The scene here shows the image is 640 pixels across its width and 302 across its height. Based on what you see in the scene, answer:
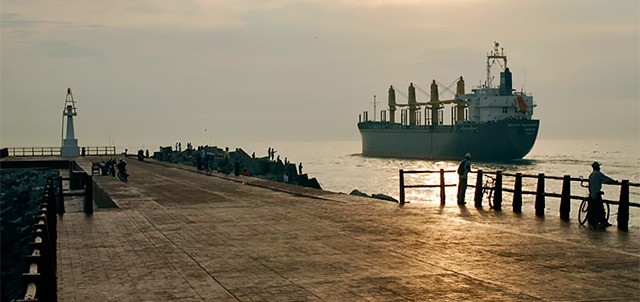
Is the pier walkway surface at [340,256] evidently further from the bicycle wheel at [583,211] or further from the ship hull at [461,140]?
the ship hull at [461,140]

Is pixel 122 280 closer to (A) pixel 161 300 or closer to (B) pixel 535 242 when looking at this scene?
(A) pixel 161 300

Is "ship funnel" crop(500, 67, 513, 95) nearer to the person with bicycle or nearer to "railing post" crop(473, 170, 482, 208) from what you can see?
"railing post" crop(473, 170, 482, 208)

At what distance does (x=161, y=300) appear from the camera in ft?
35.0

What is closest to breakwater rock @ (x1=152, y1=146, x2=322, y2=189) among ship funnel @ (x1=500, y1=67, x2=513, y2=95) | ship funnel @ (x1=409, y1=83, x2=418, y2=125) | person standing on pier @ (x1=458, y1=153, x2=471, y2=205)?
person standing on pier @ (x1=458, y1=153, x2=471, y2=205)

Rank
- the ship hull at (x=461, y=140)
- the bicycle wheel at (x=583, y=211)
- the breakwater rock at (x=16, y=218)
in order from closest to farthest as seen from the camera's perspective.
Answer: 1. the bicycle wheel at (x=583, y=211)
2. the breakwater rock at (x=16, y=218)
3. the ship hull at (x=461, y=140)

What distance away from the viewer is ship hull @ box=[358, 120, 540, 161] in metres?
143

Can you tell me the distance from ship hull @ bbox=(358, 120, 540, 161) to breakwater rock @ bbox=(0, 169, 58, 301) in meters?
92.1

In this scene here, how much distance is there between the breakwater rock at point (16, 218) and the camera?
90.3ft

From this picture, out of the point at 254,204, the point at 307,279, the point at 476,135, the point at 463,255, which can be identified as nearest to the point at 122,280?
the point at 307,279

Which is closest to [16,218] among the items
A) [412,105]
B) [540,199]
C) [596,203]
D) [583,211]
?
[540,199]

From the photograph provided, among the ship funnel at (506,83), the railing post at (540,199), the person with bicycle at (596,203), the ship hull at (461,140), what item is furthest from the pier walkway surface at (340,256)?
the ship funnel at (506,83)

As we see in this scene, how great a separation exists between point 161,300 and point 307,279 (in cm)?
221

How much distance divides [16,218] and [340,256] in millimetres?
34508

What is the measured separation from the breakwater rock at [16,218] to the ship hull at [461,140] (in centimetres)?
9210
